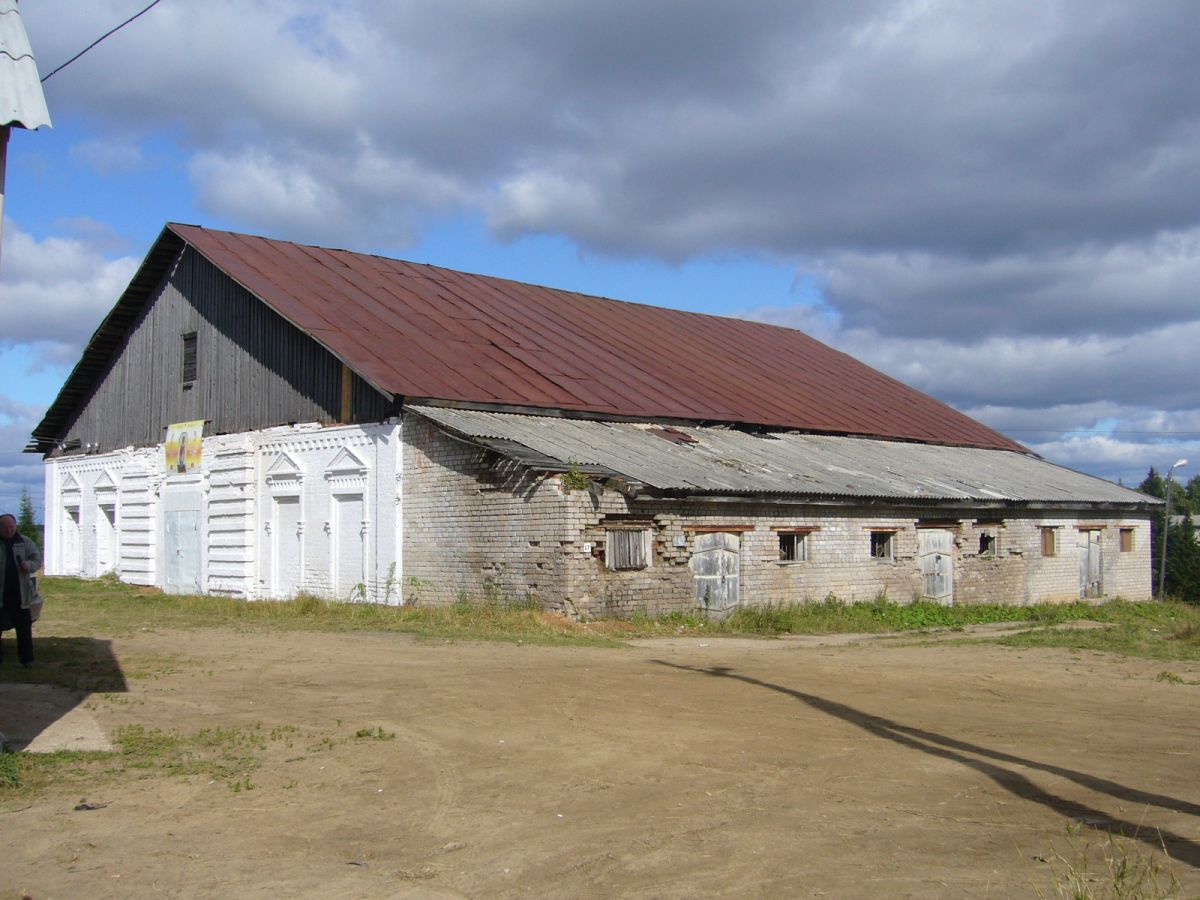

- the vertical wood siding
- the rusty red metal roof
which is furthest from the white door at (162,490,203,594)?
the rusty red metal roof

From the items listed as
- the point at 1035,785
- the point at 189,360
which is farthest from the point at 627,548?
the point at 189,360

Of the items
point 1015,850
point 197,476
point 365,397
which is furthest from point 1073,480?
point 1015,850

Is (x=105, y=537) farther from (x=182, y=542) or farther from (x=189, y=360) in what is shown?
(x=189, y=360)

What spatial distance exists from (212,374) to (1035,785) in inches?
837

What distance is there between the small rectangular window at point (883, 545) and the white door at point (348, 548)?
10149 mm

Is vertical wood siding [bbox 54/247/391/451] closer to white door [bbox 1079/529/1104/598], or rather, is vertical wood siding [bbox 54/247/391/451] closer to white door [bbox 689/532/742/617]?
white door [bbox 689/532/742/617]

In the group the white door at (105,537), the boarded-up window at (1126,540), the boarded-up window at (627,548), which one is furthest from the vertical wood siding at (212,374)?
the boarded-up window at (1126,540)

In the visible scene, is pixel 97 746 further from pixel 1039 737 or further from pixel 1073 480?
pixel 1073 480

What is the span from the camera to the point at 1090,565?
2858 cm

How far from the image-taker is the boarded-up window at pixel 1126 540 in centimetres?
3034

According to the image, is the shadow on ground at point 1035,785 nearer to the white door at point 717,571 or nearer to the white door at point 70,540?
the white door at point 717,571

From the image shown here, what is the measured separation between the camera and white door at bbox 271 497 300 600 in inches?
884

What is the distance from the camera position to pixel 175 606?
2125cm

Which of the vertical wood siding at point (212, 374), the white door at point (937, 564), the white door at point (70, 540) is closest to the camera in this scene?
the vertical wood siding at point (212, 374)
